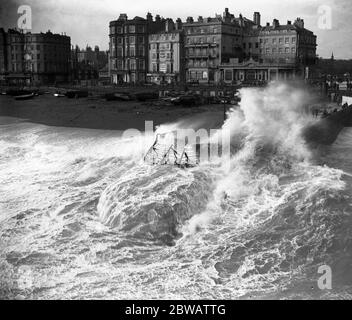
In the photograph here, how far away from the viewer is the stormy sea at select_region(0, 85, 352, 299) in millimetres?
4391

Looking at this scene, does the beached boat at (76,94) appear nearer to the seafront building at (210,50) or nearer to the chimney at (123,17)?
the seafront building at (210,50)

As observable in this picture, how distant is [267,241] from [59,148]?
612 centimetres

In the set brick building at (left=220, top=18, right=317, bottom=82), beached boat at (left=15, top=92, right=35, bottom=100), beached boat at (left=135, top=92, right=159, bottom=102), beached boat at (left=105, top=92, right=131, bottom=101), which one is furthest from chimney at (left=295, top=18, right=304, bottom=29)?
beached boat at (left=15, top=92, right=35, bottom=100)

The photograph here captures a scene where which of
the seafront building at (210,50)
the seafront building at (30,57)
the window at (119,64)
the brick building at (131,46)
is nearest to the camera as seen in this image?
the seafront building at (210,50)

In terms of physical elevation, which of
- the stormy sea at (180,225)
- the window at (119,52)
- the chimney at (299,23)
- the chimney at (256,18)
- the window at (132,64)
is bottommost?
the stormy sea at (180,225)

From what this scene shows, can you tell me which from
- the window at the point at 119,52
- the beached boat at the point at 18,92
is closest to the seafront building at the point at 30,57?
the window at the point at 119,52

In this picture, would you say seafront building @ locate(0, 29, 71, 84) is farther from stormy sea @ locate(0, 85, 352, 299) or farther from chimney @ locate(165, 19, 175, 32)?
stormy sea @ locate(0, 85, 352, 299)

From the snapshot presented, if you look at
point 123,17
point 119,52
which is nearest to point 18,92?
point 119,52

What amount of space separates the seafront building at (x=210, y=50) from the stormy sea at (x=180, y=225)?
16473 mm

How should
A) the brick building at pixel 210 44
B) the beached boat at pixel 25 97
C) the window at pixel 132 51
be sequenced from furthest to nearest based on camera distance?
the window at pixel 132 51
the brick building at pixel 210 44
the beached boat at pixel 25 97

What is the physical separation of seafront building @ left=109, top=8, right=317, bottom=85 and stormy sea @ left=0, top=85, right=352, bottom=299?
1647 centimetres

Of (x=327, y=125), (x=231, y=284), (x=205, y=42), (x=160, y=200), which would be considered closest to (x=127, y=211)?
(x=160, y=200)

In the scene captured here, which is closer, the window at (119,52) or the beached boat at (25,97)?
the beached boat at (25,97)

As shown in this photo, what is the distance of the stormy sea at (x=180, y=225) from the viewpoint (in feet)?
Answer: 14.4
